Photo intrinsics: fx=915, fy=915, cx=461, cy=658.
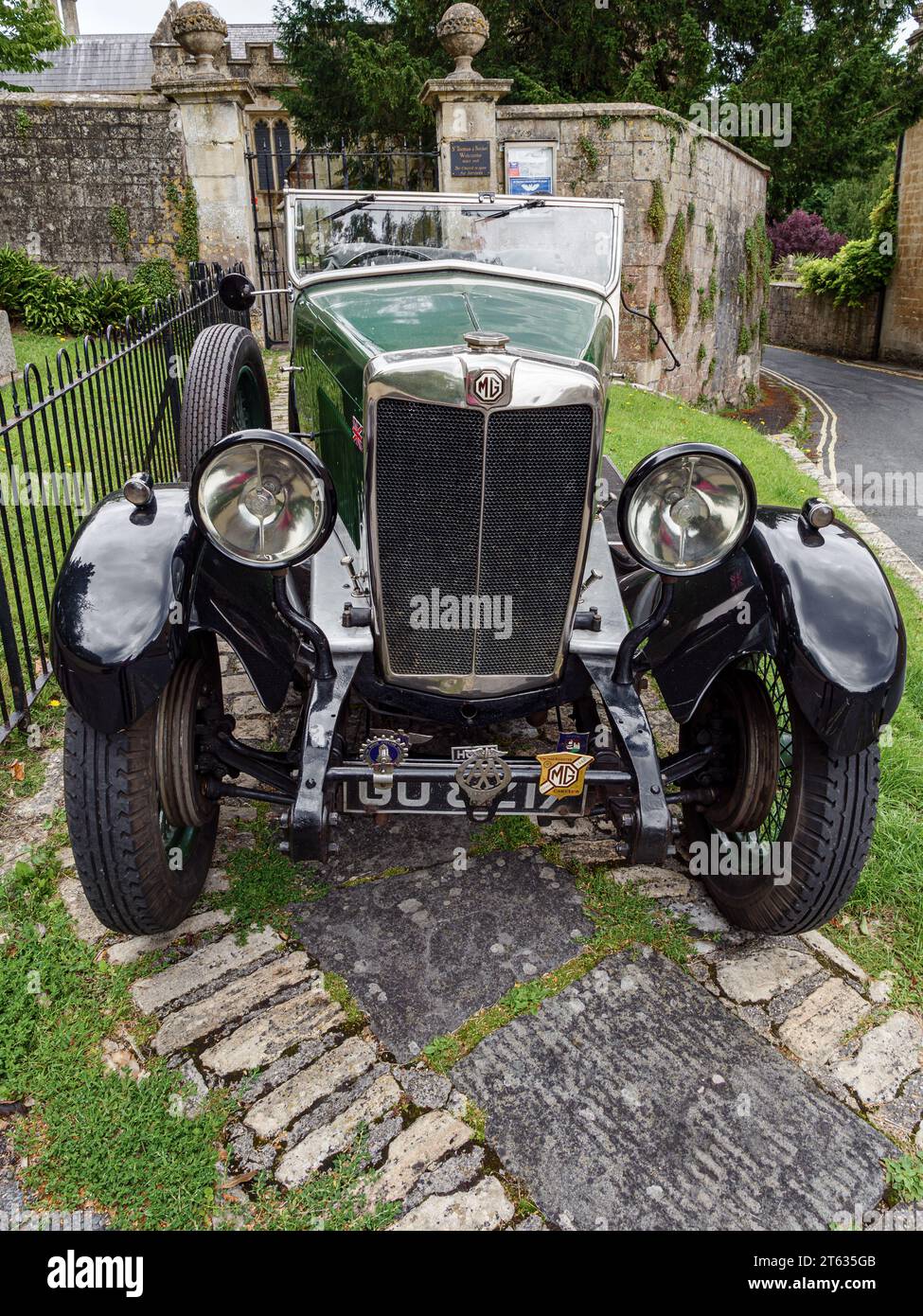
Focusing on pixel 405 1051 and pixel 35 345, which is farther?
pixel 35 345

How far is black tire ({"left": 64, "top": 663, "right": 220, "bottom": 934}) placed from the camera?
92.0 inches

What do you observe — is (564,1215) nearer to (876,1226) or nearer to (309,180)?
(876,1226)

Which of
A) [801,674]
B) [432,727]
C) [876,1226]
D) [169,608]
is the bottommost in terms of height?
[876,1226]

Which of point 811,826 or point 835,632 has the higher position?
point 835,632

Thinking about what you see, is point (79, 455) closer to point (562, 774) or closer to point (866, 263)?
point (562, 774)

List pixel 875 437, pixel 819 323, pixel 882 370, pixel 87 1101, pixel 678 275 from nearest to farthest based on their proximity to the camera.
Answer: pixel 87 1101, pixel 875 437, pixel 678 275, pixel 882 370, pixel 819 323

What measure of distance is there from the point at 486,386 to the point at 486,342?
16cm

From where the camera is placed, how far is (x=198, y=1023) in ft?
7.95

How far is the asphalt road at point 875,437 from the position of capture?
29.0ft

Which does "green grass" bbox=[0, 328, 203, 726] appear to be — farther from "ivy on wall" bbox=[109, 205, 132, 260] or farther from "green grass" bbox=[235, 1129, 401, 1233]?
"ivy on wall" bbox=[109, 205, 132, 260]

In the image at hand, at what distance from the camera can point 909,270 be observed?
72.4 ft

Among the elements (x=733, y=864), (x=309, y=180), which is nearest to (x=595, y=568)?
(x=733, y=864)

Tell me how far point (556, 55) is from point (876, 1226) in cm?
1597

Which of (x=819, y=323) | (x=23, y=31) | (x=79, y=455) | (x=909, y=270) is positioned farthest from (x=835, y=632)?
(x=819, y=323)
